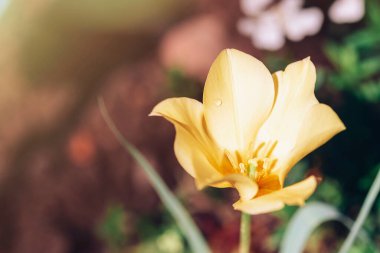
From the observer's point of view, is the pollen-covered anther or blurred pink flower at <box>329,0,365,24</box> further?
blurred pink flower at <box>329,0,365,24</box>

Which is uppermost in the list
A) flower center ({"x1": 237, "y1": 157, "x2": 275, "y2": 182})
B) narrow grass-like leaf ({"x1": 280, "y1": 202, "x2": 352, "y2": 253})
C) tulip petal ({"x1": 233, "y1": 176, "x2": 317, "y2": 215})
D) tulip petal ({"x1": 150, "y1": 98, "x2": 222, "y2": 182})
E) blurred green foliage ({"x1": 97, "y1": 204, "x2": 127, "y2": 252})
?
tulip petal ({"x1": 150, "y1": 98, "x2": 222, "y2": 182})

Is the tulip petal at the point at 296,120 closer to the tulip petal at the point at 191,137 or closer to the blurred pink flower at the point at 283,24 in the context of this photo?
the tulip petal at the point at 191,137

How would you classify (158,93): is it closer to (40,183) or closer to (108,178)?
(108,178)

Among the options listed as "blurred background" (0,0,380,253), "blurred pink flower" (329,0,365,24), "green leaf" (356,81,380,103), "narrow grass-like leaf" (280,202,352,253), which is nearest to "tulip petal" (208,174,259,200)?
"narrow grass-like leaf" (280,202,352,253)

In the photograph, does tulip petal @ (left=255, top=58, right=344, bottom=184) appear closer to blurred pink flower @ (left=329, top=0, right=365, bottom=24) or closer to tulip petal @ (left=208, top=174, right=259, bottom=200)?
tulip petal @ (left=208, top=174, right=259, bottom=200)

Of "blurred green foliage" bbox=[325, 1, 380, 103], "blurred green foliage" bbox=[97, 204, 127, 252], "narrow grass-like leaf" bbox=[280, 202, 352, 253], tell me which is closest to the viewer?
"narrow grass-like leaf" bbox=[280, 202, 352, 253]

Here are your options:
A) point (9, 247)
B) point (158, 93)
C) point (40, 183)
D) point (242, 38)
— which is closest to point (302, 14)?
point (242, 38)

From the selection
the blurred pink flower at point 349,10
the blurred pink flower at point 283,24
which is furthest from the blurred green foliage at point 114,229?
the blurred pink flower at point 349,10

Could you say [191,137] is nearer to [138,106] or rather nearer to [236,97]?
[236,97]
